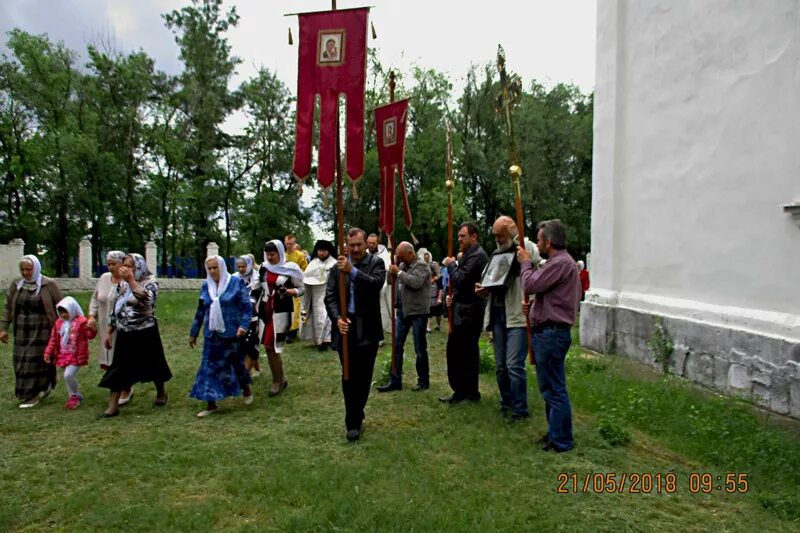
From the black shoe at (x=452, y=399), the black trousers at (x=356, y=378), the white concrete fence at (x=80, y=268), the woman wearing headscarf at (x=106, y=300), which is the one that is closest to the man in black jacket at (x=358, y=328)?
the black trousers at (x=356, y=378)

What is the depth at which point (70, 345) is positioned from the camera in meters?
6.79

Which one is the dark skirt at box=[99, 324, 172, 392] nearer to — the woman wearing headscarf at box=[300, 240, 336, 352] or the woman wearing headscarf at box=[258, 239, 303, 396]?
the woman wearing headscarf at box=[258, 239, 303, 396]

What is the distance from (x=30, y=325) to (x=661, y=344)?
758cm

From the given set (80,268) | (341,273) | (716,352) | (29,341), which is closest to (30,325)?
(29,341)

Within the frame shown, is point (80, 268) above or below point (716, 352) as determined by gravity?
above

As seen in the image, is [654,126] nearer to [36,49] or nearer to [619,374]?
[619,374]

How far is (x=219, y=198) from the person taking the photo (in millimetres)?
33500

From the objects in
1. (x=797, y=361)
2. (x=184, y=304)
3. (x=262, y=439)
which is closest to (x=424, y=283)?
(x=262, y=439)

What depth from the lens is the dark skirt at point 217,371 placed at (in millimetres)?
6352

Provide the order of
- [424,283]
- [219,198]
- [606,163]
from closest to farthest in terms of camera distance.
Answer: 1. [424,283]
2. [606,163]
3. [219,198]

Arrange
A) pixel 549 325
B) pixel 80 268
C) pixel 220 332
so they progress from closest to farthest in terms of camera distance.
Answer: pixel 549 325 < pixel 220 332 < pixel 80 268

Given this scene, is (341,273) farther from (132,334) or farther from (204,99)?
(204,99)

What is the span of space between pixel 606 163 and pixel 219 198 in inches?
1100

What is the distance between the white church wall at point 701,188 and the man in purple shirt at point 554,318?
2308mm
